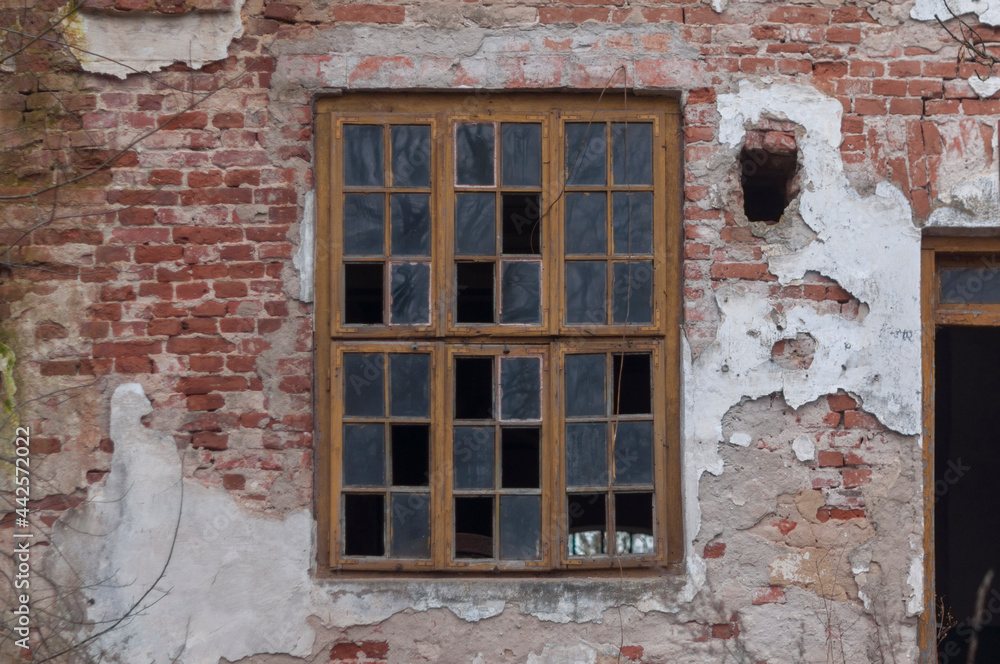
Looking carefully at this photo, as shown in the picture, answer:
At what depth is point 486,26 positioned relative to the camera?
3896mm

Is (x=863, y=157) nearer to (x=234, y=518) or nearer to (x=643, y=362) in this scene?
(x=643, y=362)

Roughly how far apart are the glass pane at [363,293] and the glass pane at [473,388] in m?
0.41

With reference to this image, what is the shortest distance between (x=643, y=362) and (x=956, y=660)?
464 centimetres

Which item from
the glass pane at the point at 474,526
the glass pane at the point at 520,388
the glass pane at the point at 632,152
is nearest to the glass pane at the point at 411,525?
the glass pane at the point at 474,526

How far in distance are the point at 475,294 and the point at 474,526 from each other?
3.24ft

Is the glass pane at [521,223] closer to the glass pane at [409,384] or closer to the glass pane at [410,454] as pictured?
the glass pane at [409,384]

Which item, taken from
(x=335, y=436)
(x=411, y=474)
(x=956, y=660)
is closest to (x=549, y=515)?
(x=411, y=474)

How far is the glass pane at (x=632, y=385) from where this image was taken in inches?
154

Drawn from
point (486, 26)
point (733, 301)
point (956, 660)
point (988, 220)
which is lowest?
point (956, 660)

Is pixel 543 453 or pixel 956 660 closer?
pixel 543 453

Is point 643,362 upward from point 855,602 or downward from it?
upward

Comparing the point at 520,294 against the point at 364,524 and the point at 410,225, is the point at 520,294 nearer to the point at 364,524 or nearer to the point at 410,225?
the point at 410,225

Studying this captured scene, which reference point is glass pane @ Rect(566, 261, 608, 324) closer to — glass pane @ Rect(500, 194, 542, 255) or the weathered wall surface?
glass pane @ Rect(500, 194, 542, 255)

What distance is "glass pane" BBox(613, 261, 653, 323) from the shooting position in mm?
3920
